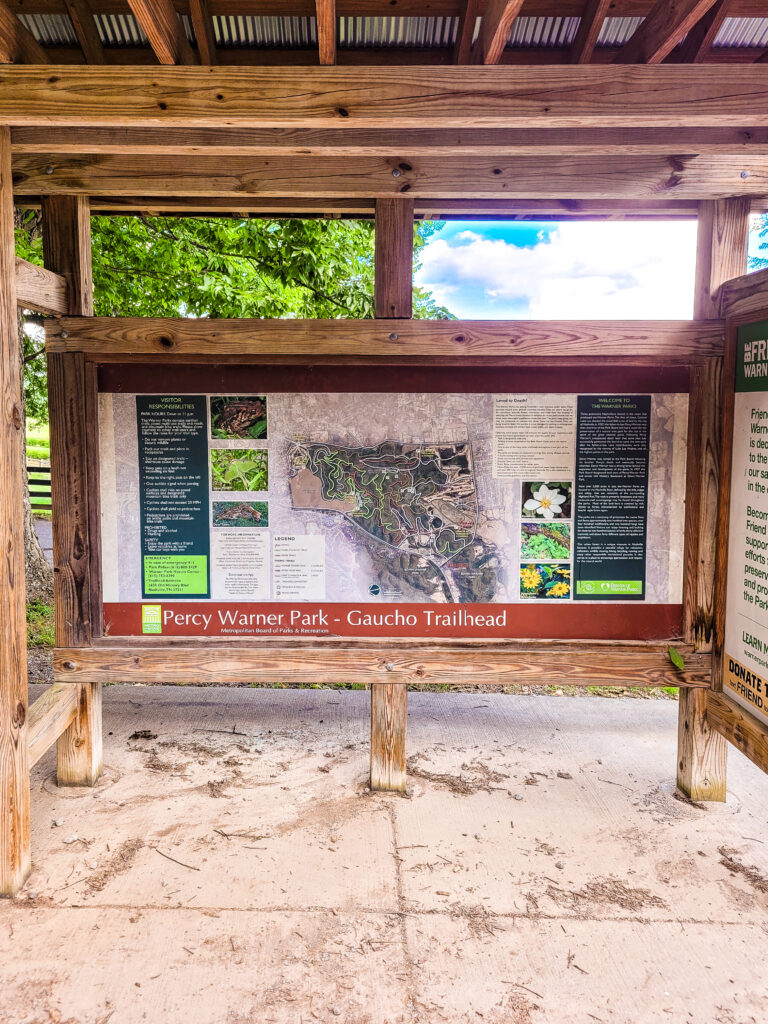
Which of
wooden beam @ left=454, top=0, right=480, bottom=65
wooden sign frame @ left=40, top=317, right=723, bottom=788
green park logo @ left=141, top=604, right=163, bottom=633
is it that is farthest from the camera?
green park logo @ left=141, top=604, right=163, bottom=633

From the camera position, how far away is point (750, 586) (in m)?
3.54

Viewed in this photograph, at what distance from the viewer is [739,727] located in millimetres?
3529

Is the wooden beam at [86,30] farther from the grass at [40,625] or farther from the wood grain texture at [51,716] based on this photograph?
the grass at [40,625]

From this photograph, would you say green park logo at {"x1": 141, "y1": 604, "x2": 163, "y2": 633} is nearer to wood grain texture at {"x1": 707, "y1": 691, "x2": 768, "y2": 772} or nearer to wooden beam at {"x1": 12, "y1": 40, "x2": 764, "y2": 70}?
wooden beam at {"x1": 12, "y1": 40, "x2": 764, "y2": 70}

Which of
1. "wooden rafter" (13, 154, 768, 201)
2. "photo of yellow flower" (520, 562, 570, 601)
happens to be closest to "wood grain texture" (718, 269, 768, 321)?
"wooden rafter" (13, 154, 768, 201)

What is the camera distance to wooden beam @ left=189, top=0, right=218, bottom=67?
2.79 metres

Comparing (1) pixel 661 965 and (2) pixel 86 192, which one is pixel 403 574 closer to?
(1) pixel 661 965

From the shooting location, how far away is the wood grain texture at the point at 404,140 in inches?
123

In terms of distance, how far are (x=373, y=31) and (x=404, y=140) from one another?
0.47m

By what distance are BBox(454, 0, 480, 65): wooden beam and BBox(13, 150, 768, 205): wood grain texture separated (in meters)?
0.70

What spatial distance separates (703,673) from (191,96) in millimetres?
3789

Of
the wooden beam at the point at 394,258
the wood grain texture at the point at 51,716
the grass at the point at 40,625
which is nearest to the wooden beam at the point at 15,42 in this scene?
the wooden beam at the point at 394,258

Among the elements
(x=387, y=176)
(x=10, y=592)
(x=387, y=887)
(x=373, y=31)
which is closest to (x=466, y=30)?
(x=373, y=31)

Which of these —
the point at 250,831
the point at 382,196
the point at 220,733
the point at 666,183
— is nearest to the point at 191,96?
the point at 382,196
